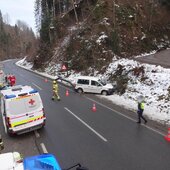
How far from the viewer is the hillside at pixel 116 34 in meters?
35.2

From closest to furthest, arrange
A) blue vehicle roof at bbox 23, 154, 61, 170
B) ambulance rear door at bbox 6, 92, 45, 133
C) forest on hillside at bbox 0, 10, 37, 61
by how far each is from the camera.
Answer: blue vehicle roof at bbox 23, 154, 61, 170 → ambulance rear door at bbox 6, 92, 45, 133 → forest on hillside at bbox 0, 10, 37, 61

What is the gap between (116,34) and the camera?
3469cm

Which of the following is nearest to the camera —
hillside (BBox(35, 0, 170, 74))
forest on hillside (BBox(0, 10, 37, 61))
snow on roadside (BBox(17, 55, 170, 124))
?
snow on roadside (BBox(17, 55, 170, 124))

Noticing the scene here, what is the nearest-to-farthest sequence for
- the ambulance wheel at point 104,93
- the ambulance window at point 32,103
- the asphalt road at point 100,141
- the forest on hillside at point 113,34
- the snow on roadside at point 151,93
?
1. the asphalt road at point 100,141
2. the ambulance window at point 32,103
3. the snow on roadside at point 151,93
4. the ambulance wheel at point 104,93
5. the forest on hillside at point 113,34

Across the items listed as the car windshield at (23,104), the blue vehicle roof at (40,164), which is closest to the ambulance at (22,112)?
the car windshield at (23,104)

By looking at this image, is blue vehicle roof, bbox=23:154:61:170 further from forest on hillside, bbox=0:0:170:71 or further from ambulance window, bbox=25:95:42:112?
forest on hillside, bbox=0:0:170:71

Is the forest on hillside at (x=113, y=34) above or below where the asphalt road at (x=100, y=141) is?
above

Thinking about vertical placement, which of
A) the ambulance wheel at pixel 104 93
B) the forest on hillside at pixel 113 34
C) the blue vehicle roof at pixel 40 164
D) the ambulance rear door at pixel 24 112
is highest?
the forest on hillside at pixel 113 34

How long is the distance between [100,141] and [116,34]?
25.9m

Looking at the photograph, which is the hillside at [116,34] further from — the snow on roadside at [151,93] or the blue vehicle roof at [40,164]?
the blue vehicle roof at [40,164]

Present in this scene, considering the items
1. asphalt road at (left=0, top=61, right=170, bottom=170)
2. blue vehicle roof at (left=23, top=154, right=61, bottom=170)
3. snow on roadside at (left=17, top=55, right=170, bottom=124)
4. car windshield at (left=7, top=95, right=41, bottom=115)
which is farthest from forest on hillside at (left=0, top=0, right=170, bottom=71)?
blue vehicle roof at (left=23, top=154, right=61, bottom=170)

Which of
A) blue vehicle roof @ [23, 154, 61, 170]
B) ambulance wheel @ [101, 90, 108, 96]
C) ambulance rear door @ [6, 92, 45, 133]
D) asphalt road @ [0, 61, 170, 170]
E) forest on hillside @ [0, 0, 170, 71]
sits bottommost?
ambulance wheel @ [101, 90, 108, 96]

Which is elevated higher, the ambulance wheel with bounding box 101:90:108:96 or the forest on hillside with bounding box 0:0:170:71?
the forest on hillside with bounding box 0:0:170:71

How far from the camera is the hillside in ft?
116
